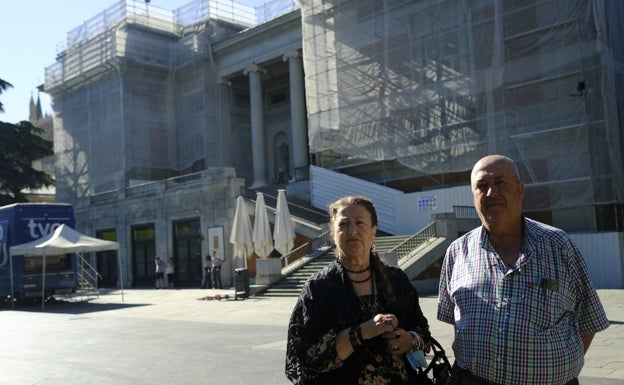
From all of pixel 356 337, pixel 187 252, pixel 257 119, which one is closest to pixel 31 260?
pixel 187 252

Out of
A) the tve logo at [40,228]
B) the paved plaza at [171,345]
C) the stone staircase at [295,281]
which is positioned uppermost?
the tve logo at [40,228]

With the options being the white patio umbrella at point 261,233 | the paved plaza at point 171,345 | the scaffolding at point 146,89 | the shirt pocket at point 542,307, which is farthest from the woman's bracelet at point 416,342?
the scaffolding at point 146,89

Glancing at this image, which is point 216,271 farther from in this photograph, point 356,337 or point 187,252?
point 356,337

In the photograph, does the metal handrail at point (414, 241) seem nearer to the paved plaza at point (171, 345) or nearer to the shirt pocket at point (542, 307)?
the paved plaza at point (171, 345)

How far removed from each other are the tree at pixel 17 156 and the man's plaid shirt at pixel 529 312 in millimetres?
40769

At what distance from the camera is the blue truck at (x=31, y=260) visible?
70.8ft

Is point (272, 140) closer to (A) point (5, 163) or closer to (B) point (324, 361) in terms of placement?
(A) point (5, 163)

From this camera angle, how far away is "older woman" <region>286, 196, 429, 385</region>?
3.13 metres

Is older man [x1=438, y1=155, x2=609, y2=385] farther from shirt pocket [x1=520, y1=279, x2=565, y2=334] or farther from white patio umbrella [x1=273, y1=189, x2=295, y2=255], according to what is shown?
white patio umbrella [x1=273, y1=189, x2=295, y2=255]

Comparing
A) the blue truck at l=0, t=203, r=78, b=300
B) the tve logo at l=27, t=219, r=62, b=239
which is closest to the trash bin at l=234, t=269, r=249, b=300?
the blue truck at l=0, t=203, r=78, b=300

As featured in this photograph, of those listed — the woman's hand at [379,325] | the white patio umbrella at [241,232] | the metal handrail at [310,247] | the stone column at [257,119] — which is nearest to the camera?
the woman's hand at [379,325]

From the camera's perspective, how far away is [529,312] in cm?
293

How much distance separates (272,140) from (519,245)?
41.6 m

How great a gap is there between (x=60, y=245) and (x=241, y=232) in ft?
21.1
